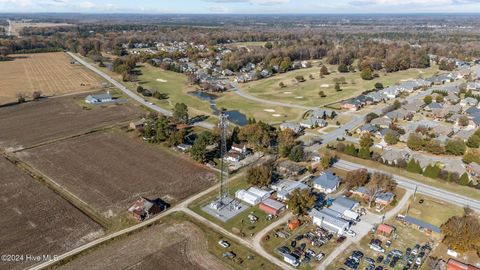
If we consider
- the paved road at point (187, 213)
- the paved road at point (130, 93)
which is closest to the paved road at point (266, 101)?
the paved road at point (130, 93)

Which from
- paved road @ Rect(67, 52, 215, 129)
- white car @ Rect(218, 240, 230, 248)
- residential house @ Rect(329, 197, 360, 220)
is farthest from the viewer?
paved road @ Rect(67, 52, 215, 129)

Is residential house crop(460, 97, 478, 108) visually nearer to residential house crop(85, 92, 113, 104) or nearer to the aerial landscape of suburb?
the aerial landscape of suburb

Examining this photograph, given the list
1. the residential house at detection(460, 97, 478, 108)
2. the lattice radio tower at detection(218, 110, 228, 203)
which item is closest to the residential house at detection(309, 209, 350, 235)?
the lattice radio tower at detection(218, 110, 228, 203)

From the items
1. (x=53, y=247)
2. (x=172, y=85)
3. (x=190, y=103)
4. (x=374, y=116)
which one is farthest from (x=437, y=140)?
(x=172, y=85)

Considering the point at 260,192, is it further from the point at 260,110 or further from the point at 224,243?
the point at 260,110

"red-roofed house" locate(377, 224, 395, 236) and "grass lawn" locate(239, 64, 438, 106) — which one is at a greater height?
"grass lawn" locate(239, 64, 438, 106)

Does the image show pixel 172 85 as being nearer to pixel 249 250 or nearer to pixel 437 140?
pixel 437 140
